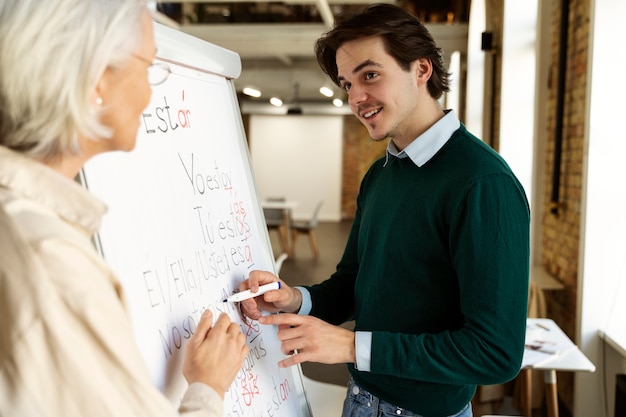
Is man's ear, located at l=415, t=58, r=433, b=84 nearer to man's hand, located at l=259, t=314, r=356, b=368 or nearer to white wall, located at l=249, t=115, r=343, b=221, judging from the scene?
man's hand, located at l=259, t=314, r=356, b=368

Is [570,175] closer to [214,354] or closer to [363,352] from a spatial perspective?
[363,352]

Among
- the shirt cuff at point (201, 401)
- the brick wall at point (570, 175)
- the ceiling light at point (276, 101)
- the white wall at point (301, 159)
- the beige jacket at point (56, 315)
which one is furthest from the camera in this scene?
the white wall at point (301, 159)

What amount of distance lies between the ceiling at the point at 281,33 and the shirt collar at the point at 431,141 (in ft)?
18.1

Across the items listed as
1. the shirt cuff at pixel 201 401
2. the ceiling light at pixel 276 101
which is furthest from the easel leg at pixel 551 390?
the ceiling light at pixel 276 101

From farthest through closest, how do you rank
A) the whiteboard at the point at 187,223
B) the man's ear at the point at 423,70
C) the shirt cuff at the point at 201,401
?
1. the man's ear at the point at 423,70
2. the whiteboard at the point at 187,223
3. the shirt cuff at the point at 201,401

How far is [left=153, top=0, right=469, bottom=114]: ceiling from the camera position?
7.55 meters

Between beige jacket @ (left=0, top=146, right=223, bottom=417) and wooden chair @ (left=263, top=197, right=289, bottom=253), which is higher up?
beige jacket @ (left=0, top=146, right=223, bottom=417)

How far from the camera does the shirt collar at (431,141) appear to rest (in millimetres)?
1319

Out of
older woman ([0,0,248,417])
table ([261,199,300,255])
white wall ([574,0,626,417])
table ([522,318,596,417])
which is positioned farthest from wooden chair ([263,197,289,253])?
older woman ([0,0,248,417])

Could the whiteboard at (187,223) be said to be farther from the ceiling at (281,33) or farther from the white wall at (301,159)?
the white wall at (301,159)

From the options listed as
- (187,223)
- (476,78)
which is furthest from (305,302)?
(476,78)

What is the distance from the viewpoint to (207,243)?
120 centimetres

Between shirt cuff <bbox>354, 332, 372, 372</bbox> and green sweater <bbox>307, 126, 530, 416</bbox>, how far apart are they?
0.04ft

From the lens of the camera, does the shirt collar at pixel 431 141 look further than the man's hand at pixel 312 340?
Yes
